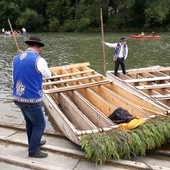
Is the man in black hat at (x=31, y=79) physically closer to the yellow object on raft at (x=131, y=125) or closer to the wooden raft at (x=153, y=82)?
the yellow object on raft at (x=131, y=125)

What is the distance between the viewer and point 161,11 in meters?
50.3

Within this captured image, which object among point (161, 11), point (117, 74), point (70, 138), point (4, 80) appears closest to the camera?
point (70, 138)

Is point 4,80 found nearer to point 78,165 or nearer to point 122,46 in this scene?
point 122,46

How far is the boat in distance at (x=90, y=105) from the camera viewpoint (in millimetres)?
6776

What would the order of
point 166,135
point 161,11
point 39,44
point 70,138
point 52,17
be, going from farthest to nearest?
point 52,17 → point 161,11 → point 70,138 → point 166,135 → point 39,44

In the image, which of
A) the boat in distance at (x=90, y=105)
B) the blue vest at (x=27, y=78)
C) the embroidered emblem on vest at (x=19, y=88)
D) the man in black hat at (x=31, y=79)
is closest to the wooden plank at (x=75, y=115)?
the boat in distance at (x=90, y=105)

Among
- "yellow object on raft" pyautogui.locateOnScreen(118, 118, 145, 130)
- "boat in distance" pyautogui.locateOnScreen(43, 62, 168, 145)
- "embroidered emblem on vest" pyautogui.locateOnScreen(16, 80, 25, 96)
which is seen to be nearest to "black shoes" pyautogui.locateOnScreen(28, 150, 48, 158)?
"boat in distance" pyautogui.locateOnScreen(43, 62, 168, 145)

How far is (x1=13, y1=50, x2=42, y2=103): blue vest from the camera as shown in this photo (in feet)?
18.1

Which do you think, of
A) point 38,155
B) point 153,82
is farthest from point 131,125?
point 153,82

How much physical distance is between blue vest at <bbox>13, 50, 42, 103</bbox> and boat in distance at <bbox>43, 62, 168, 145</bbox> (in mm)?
1073

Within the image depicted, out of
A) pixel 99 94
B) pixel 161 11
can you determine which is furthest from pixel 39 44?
pixel 161 11

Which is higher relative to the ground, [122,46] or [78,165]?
[122,46]

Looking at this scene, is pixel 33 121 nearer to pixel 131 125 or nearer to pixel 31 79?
pixel 31 79

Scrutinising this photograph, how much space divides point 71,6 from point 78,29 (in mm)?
8372
